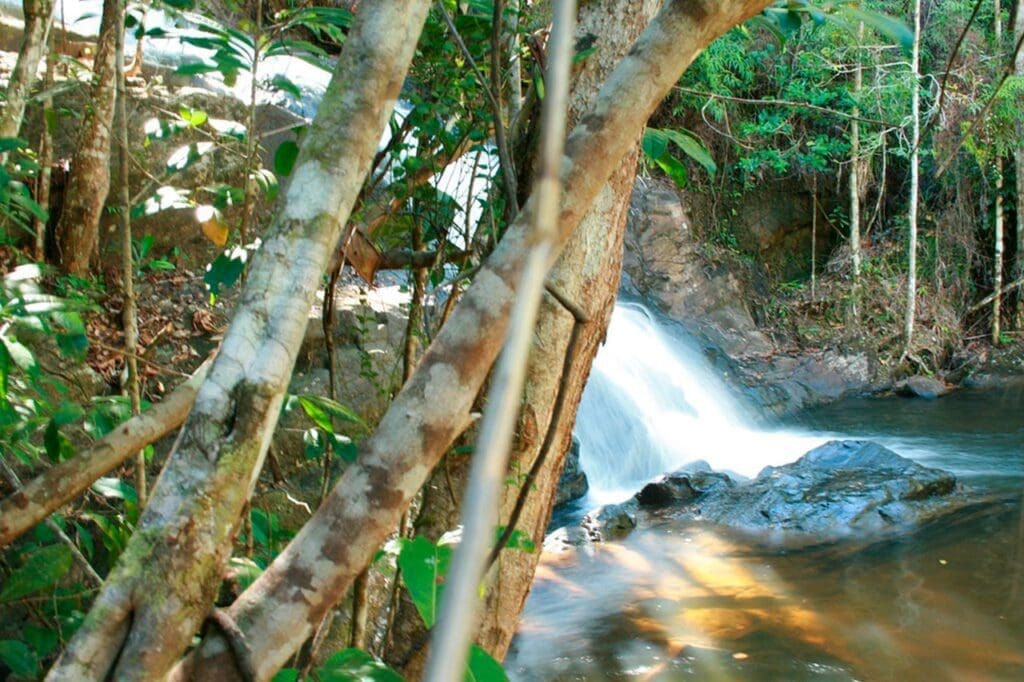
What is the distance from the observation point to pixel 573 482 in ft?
23.4

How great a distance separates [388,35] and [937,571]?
4839 mm

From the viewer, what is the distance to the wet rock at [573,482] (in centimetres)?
702

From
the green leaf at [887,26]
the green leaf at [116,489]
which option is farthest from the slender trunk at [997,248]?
the green leaf at [116,489]

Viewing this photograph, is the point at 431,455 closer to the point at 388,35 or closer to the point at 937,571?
the point at 388,35

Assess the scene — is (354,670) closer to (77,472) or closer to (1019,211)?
(77,472)

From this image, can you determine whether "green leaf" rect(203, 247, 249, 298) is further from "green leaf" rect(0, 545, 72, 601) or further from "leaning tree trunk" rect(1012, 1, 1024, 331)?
"leaning tree trunk" rect(1012, 1, 1024, 331)

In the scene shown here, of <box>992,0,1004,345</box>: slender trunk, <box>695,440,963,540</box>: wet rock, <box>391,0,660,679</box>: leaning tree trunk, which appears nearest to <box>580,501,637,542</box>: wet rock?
<box>695,440,963,540</box>: wet rock

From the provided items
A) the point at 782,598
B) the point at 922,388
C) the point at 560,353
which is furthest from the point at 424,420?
the point at 922,388

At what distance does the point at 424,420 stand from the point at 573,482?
587 cm

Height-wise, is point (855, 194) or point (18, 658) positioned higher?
point (855, 194)

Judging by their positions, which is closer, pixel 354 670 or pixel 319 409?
pixel 354 670

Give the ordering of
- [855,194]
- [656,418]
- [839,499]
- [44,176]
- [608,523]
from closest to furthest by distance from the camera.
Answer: [44,176]
[608,523]
[839,499]
[656,418]
[855,194]

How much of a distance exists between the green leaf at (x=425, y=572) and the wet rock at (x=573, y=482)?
18.2 feet

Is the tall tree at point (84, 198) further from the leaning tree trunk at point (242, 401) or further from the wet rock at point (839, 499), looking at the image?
the wet rock at point (839, 499)
